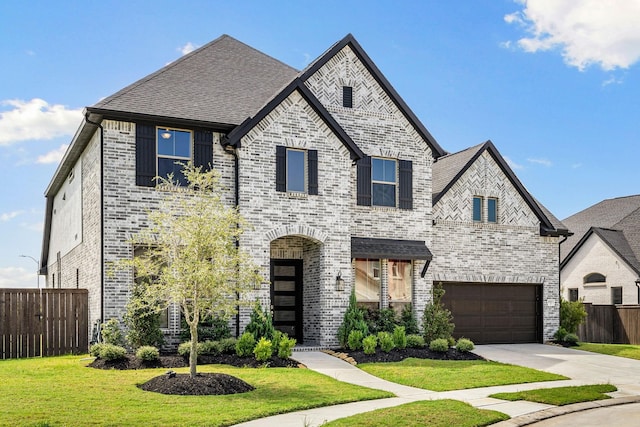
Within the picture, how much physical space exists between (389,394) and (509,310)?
12467 mm

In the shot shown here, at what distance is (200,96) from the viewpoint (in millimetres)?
19906

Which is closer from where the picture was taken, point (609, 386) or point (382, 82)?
point (609, 386)

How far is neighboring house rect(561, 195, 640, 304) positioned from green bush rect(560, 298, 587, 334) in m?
5.36

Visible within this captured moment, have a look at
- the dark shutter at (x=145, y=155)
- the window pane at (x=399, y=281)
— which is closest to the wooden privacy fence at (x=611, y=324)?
the window pane at (x=399, y=281)

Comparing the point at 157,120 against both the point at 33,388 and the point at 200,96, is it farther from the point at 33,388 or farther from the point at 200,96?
the point at 33,388

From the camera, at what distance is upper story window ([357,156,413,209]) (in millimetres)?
21344

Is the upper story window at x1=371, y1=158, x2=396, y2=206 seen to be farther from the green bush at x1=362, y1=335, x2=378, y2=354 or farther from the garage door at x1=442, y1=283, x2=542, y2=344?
the green bush at x1=362, y1=335, x2=378, y2=354

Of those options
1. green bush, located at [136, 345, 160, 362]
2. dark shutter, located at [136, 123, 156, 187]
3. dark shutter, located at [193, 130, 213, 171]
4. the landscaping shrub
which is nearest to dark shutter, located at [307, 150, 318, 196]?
dark shutter, located at [193, 130, 213, 171]

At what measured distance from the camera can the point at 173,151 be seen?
18531 millimetres

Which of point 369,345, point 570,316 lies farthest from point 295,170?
point 570,316

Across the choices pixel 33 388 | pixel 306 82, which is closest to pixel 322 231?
pixel 306 82

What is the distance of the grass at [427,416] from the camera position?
1010cm

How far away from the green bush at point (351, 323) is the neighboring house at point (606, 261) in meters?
15.1

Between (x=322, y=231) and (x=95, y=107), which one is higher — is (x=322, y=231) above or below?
below
